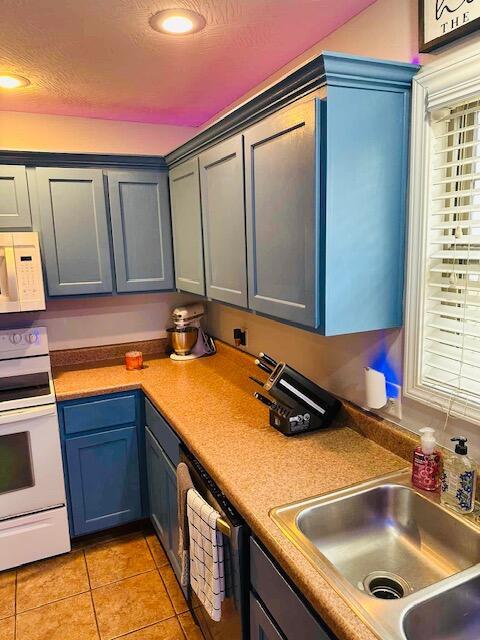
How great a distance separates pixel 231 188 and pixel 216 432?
3.22ft

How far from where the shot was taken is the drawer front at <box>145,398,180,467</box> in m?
1.94

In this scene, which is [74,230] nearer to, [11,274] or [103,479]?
[11,274]

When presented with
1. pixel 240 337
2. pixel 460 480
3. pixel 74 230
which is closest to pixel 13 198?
pixel 74 230

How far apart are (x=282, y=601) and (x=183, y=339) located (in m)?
1.89

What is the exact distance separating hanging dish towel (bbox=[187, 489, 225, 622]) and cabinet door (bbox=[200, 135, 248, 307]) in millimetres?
793

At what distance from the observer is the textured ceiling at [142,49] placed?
146 centimetres

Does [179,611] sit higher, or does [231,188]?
[231,188]

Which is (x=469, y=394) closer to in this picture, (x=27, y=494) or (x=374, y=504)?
(x=374, y=504)

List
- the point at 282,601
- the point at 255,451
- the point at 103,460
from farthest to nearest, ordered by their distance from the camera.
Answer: the point at 103,460, the point at 255,451, the point at 282,601

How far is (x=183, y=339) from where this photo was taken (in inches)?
113

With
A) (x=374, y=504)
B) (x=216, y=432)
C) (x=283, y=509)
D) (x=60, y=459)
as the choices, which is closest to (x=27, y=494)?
(x=60, y=459)

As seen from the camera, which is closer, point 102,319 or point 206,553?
point 206,553

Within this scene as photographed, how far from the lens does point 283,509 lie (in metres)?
1.26

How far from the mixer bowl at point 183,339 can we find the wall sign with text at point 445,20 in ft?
6.53
